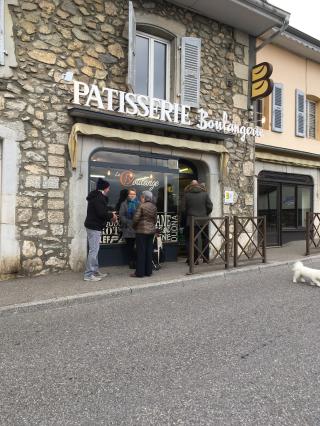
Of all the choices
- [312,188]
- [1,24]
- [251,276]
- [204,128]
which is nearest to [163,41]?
[204,128]

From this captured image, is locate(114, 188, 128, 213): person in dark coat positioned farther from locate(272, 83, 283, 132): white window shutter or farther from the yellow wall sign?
locate(272, 83, 283, 132): white window shutter

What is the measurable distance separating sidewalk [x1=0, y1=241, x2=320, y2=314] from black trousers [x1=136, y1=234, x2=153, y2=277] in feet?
0.55

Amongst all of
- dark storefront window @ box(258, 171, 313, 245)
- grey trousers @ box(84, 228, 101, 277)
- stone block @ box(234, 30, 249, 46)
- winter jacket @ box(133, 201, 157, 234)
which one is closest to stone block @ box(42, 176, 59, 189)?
grey trousers @ box(84, 228, 101, 277)

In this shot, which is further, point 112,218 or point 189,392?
point 112,218

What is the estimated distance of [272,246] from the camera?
37.3 feet

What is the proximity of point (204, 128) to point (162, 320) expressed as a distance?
5395 mm

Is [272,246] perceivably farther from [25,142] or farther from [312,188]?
[25,142]

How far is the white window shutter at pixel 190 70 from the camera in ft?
27.5

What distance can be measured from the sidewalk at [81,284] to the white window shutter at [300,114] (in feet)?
18.3

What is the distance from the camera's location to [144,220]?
258 inches

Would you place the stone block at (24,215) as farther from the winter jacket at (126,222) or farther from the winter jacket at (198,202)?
the winter jacket at (198,202)

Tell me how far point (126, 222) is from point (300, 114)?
7.65 metres

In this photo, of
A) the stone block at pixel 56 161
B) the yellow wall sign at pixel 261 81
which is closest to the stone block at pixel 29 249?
the stone block at pixel 56 161

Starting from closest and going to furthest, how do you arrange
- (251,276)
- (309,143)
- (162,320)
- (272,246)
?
(162,320) → (251,276) → (272,246) → (309,143)
